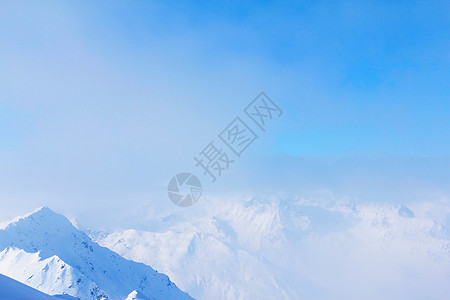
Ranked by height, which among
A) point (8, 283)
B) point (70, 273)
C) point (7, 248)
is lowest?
point (8, 283)

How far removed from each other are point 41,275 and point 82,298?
22071 millimetres

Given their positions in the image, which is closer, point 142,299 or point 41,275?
point 142,299

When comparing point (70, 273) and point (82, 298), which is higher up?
point (70, 273)

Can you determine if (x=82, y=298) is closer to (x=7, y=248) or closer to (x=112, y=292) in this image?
(x=112, y=292)

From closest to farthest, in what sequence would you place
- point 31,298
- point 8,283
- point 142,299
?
point 31,298 → point 8,283 → point 142,299

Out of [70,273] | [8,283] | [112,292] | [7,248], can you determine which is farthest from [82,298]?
[8,283]

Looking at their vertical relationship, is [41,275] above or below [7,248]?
below

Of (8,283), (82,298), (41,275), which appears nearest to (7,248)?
(41,275)

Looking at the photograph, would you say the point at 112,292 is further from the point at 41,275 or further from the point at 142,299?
the point at 142,299

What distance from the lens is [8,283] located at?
61.7 m

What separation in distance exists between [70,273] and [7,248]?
1969 inches

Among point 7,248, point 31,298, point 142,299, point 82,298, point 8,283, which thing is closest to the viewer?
point 31,298

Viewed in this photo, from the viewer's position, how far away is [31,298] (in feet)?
188

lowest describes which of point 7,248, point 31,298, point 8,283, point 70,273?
point 31,298
